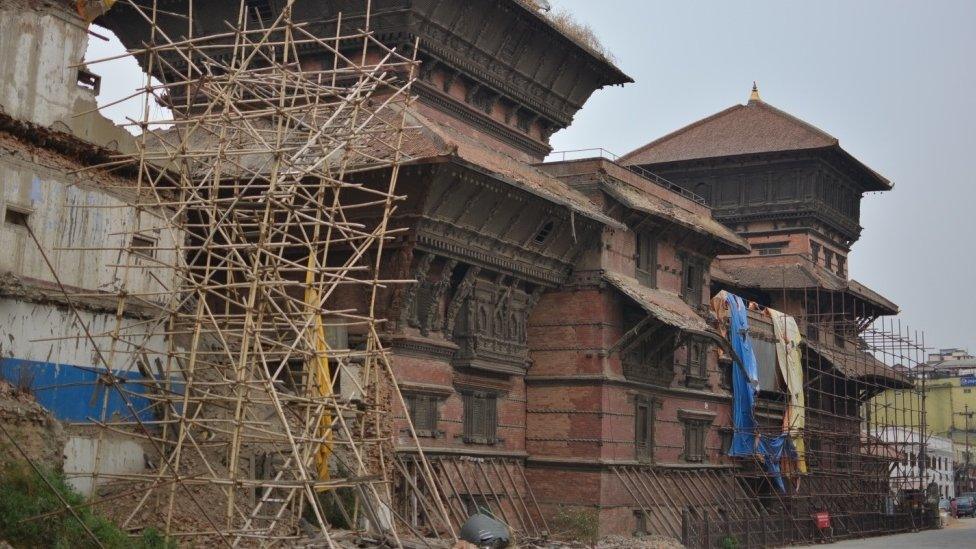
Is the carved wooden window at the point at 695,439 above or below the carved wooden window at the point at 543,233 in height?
below

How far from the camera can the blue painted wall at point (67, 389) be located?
1827 cm

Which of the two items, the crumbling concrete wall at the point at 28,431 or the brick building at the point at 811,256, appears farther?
the brick building at the point at 811,256

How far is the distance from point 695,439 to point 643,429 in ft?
10.3

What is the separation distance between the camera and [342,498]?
22203mm

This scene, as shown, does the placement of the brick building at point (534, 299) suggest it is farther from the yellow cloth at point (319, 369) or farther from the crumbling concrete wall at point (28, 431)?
the crumbling concrete wall at point (28, 431)

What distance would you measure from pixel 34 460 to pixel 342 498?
6439 mm

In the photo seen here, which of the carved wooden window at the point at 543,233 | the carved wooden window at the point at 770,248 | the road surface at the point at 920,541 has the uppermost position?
the carved wooden window at the point at 770,248

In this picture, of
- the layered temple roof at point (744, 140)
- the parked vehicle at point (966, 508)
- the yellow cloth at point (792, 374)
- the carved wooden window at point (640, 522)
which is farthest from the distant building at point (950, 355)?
the carved wooden window at point (640, 522)

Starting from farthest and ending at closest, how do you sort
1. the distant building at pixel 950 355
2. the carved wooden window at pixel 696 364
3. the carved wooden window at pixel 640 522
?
the distant building at pixel 950 355 → the carved wooden window at pixel 696 364 → the carved wooden window at pixel 640 522

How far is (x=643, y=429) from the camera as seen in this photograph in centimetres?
3077

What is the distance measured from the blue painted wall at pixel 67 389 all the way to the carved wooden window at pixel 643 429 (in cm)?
1354

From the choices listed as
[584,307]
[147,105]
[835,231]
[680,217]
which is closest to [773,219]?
[835,231]

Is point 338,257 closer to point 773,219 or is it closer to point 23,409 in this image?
point 23,409

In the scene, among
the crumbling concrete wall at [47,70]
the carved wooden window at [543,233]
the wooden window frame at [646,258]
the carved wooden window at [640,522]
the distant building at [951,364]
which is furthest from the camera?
the distant building at [951,364]
